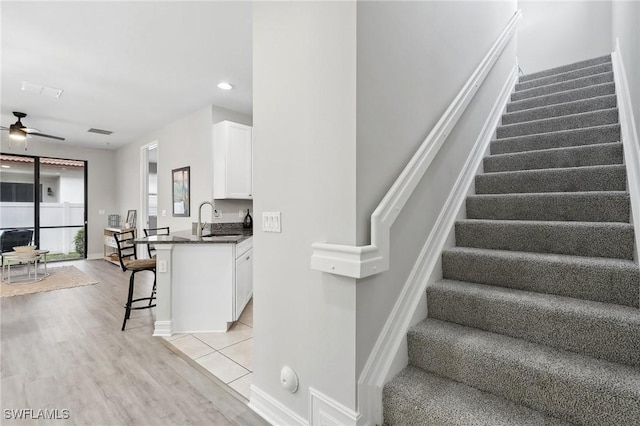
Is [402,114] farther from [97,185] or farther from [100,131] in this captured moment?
[97,185]

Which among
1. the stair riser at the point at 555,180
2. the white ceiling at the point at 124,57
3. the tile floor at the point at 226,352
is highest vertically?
the white ceiling at the point at 124,57

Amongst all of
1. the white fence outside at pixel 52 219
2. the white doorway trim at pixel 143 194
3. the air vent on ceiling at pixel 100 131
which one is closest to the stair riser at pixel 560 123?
the white doorway trim at pixel 143 194

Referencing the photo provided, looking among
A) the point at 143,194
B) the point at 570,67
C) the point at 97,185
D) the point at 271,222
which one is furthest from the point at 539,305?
the point at 97,185

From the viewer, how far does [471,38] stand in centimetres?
248

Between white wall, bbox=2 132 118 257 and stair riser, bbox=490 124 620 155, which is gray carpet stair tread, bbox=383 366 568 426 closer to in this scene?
stair riser, bbox=490 124 620 155

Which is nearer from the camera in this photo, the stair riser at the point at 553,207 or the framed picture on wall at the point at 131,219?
the stair riser at the point at 553,207

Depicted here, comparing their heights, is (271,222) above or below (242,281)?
above

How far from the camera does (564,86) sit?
325cm

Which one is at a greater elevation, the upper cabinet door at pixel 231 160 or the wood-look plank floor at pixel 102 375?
the upper cabinet door at pixel 231 160

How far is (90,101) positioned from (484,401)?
567cm

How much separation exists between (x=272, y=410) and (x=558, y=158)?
2.64m

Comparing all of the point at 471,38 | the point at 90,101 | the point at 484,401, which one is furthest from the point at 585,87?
the point at 90,101

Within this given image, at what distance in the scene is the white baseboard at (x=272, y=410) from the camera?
159 cm

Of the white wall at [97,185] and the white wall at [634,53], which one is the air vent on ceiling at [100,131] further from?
the white wall at [634,53]
